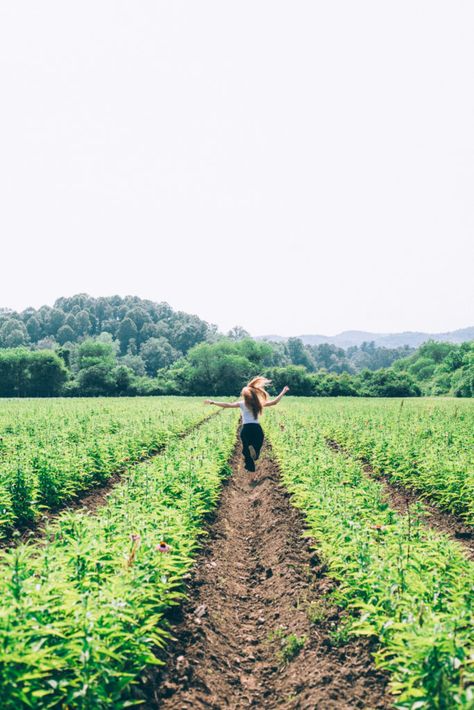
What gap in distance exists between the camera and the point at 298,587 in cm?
594

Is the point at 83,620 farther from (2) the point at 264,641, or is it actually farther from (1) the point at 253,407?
(1) the point at 253,407

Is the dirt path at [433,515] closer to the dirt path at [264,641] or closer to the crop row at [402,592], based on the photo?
the crop row at [402,592]

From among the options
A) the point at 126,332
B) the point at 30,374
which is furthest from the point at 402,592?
the point at 126,332

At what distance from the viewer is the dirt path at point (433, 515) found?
309 inches

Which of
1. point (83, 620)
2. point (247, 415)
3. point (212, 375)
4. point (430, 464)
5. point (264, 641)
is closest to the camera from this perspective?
point (83, 620)

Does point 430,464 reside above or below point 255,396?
below

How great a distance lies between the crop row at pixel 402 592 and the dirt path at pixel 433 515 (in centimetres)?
108

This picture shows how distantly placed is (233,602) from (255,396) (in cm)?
531

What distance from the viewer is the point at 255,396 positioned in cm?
1080

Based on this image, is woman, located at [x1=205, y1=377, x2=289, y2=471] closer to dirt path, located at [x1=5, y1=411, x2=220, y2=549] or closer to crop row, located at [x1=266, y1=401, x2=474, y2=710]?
crop row, located at [x1=266, y1=401, x2=474, y2=710]

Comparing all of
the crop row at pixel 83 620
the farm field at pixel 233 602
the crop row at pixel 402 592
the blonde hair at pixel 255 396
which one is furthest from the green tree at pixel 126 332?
the crop row at pixel 83 620

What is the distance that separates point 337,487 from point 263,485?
372 cm

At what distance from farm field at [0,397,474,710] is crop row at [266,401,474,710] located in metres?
0.02

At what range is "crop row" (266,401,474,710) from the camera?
2.97 m
